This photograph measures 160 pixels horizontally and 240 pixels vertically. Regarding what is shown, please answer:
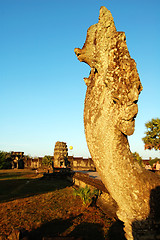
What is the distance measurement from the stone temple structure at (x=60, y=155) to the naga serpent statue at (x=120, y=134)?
→ 2743 cm

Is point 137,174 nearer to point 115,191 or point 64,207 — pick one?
point 115,191

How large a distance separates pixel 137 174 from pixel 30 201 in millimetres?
8675

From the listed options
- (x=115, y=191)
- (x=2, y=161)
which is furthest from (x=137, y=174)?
(x=2, y=161)

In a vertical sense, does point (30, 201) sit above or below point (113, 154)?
below

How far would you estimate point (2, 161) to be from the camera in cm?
3653

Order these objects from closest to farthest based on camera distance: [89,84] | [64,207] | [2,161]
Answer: [89,84] < [64,207] < [2,161]

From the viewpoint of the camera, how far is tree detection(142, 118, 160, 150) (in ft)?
101

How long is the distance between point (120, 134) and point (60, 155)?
27906mm

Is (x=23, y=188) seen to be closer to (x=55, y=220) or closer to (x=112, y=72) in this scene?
(x=55, y=220)

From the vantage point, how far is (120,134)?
3006 mm

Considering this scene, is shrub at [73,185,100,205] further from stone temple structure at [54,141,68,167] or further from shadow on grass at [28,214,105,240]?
stone temple structure at [54,141,68,167]

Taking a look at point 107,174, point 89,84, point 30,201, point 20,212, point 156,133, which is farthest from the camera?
point 156,133

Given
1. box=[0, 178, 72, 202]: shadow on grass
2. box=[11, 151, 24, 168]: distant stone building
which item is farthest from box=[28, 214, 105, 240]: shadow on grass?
box=[11, 151, 24, 168]: distant stone building

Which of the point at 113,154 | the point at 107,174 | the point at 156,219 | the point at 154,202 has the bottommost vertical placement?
the point at 156,219
